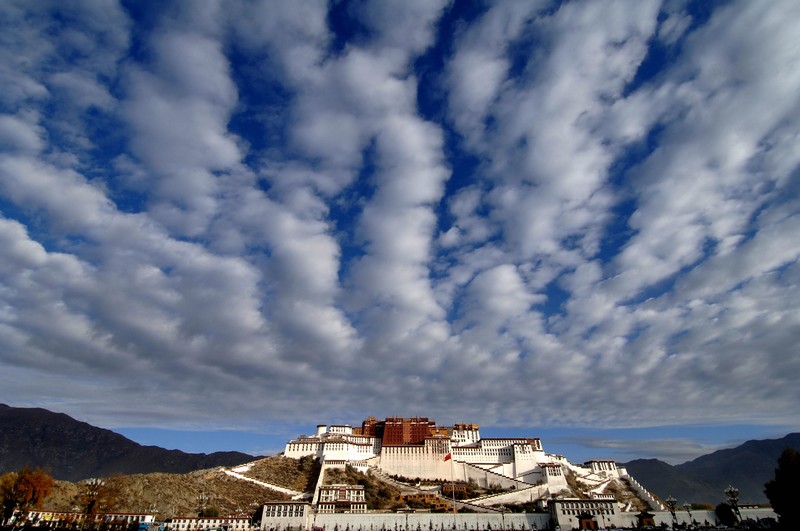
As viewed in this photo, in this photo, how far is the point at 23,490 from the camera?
69.8 m

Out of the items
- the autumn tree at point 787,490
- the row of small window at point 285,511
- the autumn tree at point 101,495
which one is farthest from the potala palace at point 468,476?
the autumn tree at point 101,495

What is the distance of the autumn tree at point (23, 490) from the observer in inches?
2665

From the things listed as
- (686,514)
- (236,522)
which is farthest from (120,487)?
(686,514)

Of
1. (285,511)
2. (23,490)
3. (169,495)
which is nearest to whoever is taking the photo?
(23,490)

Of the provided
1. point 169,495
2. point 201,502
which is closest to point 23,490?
point 169,495

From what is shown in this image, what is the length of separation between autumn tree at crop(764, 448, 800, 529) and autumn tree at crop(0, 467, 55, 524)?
351 ft

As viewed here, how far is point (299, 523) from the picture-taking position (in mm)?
76312

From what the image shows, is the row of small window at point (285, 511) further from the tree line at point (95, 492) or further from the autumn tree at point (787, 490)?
the autumn tree at point (787, 490)

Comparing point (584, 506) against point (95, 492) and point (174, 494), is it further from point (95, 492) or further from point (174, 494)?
point (95, 492)

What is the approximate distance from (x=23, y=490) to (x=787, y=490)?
359 ft

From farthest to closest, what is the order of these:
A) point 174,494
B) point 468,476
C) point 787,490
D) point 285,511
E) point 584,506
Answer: point 468,476
point 174,494
point 584,506
point 285,511
point 787,490

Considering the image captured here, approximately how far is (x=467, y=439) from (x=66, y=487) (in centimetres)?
10154

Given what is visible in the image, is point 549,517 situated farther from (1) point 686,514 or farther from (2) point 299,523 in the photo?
(2) point 299,523

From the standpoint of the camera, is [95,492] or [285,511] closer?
[95,492]
